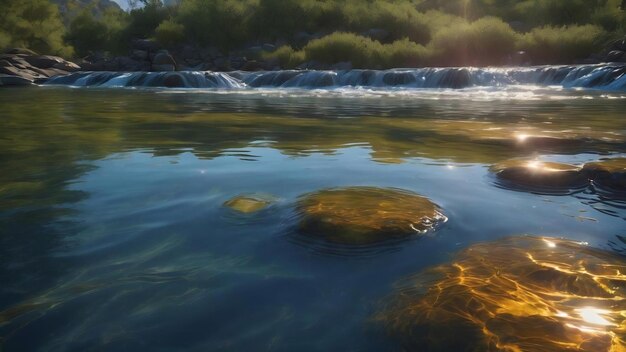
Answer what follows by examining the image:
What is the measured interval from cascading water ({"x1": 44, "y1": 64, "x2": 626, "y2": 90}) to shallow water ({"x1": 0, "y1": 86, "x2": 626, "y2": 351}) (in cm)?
1189

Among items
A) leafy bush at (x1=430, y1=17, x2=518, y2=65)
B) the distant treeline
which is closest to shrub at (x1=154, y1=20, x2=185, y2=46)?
the distant treeline

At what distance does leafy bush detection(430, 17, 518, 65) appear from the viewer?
25.0m

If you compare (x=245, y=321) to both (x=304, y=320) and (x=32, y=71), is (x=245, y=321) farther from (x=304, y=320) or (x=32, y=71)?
(x=32, y=71)

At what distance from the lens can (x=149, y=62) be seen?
28578mm

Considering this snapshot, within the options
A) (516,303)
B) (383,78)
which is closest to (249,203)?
(516,303)

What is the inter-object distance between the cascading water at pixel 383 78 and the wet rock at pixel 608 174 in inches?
523

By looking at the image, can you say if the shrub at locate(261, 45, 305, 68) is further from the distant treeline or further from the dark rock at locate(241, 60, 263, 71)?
the dark rock at locate(241, 60, 263, 71)

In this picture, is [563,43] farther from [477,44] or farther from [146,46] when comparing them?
[146,46]

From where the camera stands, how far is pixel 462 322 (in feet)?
4.86

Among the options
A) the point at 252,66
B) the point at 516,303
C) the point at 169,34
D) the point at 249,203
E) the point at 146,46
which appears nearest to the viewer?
the point at 516,303

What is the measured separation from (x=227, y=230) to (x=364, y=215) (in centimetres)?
68

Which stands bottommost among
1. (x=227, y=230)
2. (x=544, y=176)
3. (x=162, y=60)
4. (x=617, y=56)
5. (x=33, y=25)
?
(x=227, y=230)

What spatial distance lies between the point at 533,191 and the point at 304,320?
6.97 feet

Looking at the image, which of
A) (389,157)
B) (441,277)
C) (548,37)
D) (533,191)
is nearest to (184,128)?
(389,157)
